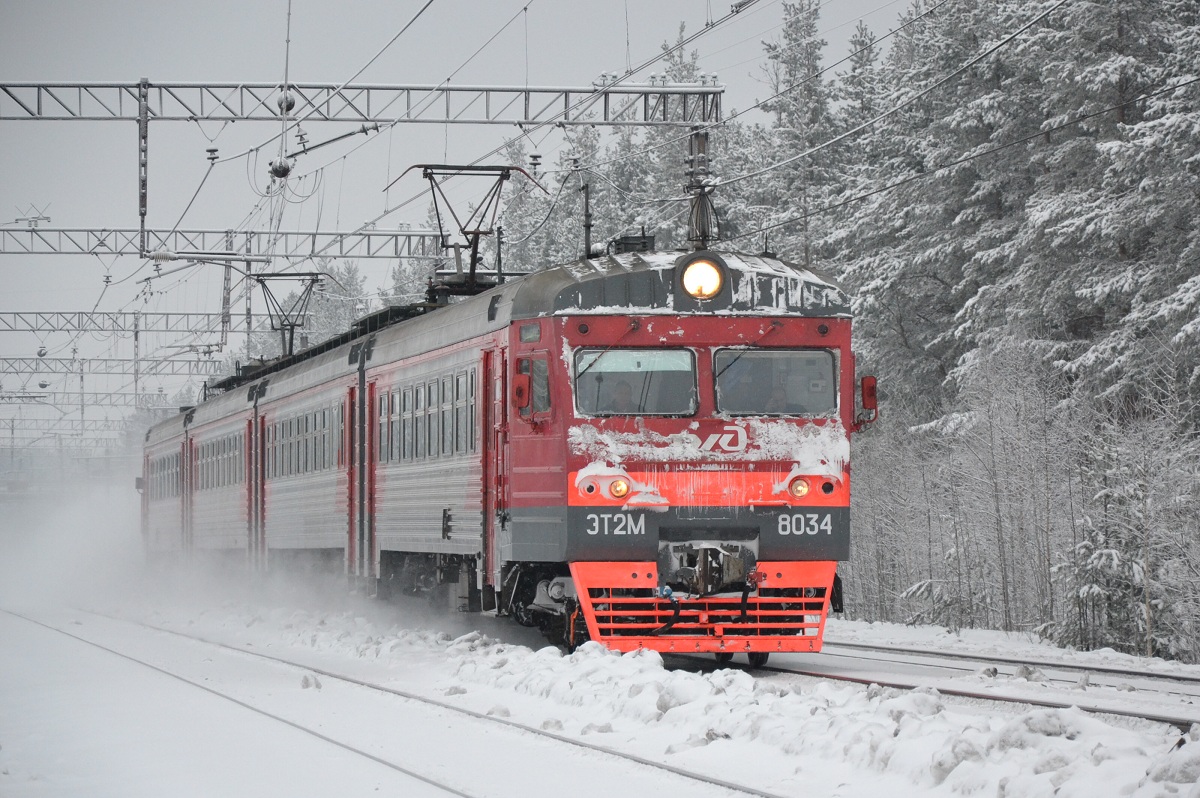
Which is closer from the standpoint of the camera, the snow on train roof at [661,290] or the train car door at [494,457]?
the snow on train roof at [661,290]

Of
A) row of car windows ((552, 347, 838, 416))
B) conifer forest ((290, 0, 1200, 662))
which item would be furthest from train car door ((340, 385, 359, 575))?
row of car windows ((552, 347, 838, 416))

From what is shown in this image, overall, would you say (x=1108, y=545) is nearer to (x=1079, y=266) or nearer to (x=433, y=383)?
(x=433, y=383)

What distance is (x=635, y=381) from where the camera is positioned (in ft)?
43.2

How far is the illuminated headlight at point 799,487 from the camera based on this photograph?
43.5ft

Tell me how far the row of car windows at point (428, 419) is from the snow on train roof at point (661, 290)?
185 cm

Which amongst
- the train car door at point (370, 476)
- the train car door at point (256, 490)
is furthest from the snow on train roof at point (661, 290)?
the train car door at point (256, 490)

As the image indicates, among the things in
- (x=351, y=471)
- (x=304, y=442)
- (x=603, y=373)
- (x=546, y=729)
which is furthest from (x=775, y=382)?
(x=304, y=442)

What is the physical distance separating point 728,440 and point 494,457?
7.42 ft

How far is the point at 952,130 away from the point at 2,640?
78.8 ft

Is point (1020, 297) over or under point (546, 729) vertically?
over

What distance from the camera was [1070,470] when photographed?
2256 cm

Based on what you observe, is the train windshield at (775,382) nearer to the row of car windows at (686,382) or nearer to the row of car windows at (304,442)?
the row of car windows at (686,382)

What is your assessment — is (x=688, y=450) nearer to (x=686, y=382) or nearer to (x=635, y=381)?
(x=686, y=382)

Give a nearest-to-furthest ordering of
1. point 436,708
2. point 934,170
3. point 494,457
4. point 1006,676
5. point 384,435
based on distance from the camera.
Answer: point 436,708
point 1006,676
point 494,457
point 384,435
point 934,170
